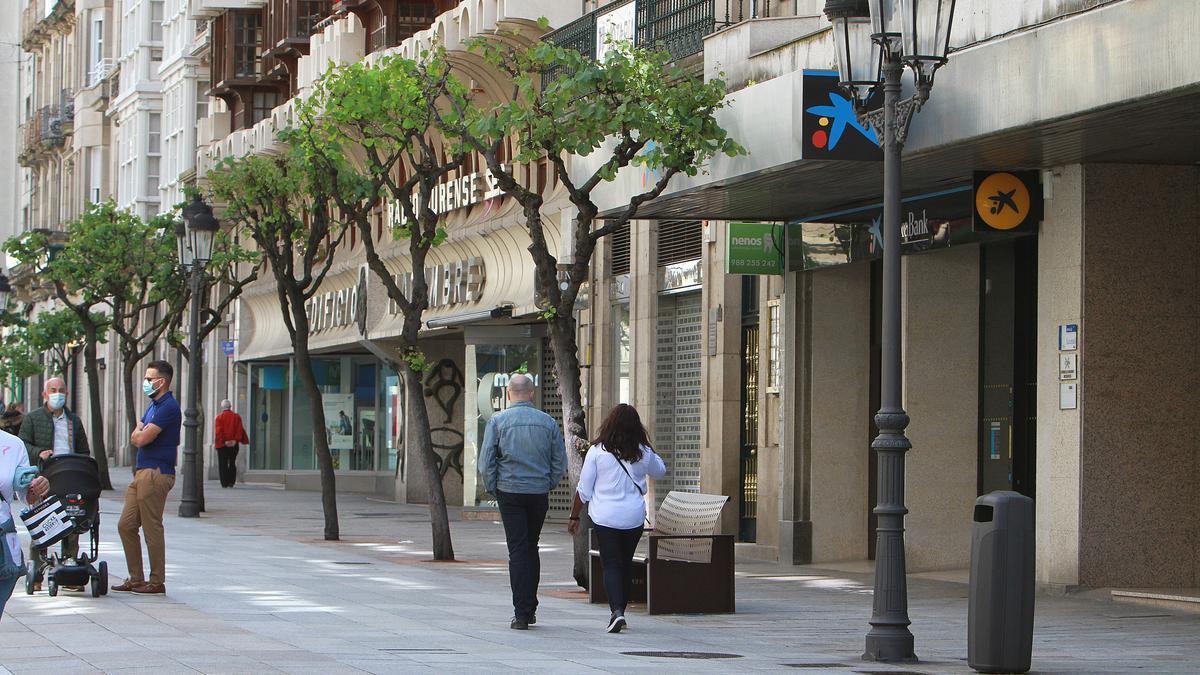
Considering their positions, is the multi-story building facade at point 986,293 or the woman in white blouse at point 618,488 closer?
the woman in white blouse at point 618,488

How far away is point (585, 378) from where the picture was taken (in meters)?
28.8

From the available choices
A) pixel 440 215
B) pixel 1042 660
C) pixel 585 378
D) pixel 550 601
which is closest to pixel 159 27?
pixel 440 215

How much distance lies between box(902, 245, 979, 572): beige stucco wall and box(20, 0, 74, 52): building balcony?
60391 mm

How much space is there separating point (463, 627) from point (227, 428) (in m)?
33.2

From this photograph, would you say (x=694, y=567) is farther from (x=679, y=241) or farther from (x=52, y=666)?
(x=679, y=241)

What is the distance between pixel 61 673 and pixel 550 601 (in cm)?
638

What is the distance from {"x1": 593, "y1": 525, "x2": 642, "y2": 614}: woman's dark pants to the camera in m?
14.3

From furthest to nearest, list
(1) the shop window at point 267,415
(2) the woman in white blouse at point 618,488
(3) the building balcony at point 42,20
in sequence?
(3) the building balcony at point 42,20
(1) the shop window at point 267,415
(2) the woman in white blouse at point 618,488

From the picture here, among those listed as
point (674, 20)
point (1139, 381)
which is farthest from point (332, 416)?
point (1139, 381)

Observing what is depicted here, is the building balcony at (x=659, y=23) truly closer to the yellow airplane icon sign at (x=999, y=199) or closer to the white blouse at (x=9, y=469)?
the yellow airplane icon sign at (x=999, y=199)

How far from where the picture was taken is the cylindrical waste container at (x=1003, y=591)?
38.4ft

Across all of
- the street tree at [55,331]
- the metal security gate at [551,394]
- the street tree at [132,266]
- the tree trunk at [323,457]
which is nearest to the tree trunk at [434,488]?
the tree trunk at [323,457]

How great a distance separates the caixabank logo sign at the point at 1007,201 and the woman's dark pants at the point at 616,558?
4743mm

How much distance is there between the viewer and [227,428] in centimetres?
4681
